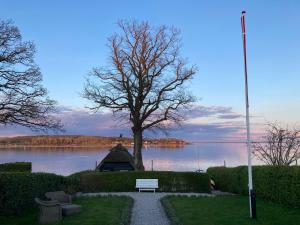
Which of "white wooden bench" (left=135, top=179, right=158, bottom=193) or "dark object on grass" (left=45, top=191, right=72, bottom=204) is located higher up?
"dark object on grass" (left=45, top=191, right=72, bottom=204)

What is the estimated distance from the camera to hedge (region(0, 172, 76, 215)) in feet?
49.7

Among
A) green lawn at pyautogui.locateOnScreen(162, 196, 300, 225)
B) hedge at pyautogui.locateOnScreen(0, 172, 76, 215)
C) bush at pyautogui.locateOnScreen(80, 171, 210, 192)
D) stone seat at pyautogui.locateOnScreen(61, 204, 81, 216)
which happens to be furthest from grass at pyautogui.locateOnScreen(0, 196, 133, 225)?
bush at pyautogui.locateOnScreen(80, 171, 210, 192)

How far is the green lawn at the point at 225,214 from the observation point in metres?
12.9

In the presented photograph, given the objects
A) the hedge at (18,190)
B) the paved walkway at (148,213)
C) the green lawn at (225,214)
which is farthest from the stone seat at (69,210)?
the green lawn at (225,214)

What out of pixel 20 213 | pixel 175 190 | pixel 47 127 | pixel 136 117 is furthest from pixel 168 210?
pixel 136 117

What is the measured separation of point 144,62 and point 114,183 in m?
13.3

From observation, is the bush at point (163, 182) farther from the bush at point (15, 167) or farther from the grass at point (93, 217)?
the grass at point (93, 217)

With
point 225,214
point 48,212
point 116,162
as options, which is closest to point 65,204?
point 48,212

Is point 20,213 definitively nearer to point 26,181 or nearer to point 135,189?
point 26,181

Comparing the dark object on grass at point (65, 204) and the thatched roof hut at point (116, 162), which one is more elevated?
the thatched roof hut at point (116, 162)

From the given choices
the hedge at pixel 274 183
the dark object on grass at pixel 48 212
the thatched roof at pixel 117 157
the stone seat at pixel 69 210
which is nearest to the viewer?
the dark object on grass at pixel 48 212

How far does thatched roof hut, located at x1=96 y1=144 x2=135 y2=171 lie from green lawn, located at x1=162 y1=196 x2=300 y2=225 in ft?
63.2

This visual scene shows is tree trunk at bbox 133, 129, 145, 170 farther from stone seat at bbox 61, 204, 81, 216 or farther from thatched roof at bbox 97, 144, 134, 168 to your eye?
stone seat at bbox 61, 204, 81, 216

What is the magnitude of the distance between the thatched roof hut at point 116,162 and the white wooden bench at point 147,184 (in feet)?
32.7
